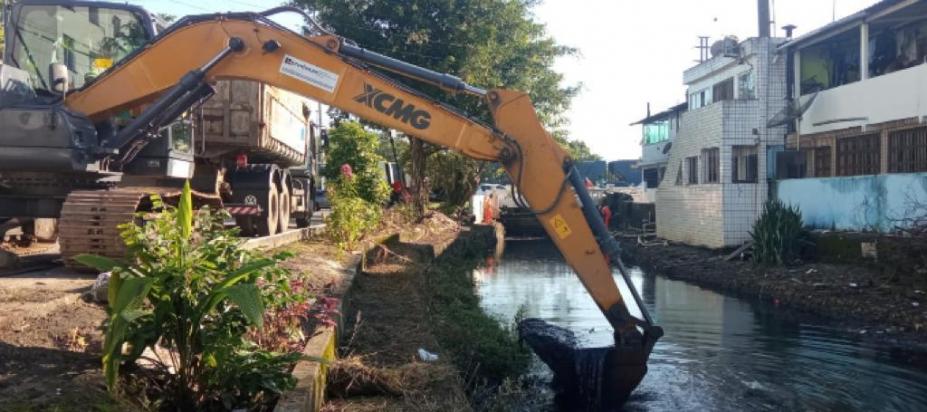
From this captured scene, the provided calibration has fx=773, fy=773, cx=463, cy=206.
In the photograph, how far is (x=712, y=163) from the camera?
22.7m

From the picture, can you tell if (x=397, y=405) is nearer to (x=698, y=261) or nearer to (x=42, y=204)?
(x=42, y=204)

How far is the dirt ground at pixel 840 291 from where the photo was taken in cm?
1227

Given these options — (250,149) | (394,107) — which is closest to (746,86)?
(250,149)

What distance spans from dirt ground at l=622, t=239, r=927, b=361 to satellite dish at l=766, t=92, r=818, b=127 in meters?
3.86

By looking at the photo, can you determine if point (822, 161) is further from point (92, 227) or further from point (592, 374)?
point (92, 227)

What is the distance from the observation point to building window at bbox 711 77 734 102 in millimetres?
23589

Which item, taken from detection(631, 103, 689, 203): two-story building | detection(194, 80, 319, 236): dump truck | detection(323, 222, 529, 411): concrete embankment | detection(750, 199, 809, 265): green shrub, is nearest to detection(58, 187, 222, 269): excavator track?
detection(323, 222, 529, 411): concrete embankment

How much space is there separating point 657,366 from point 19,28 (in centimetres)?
845

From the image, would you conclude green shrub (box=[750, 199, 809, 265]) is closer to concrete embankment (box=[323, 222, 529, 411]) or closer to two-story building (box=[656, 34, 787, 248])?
two-story building (box=[656, 34, 787, 248])

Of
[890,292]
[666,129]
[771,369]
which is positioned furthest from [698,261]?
[666,129]

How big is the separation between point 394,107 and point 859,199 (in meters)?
13.2

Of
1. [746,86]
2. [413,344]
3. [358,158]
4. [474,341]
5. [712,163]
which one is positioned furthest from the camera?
[712,163]

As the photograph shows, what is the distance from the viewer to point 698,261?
20.9 metres

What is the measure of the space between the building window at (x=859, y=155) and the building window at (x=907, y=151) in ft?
1.50
